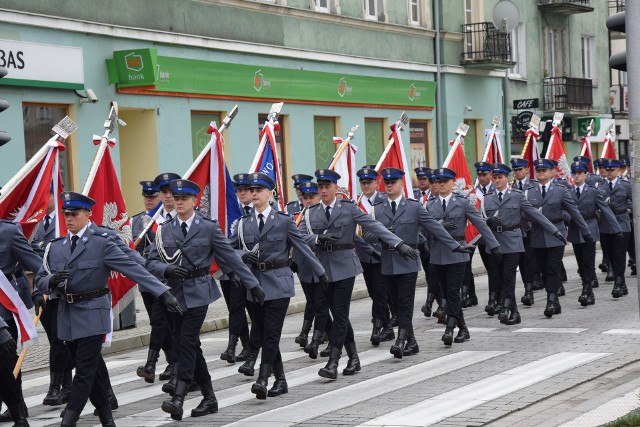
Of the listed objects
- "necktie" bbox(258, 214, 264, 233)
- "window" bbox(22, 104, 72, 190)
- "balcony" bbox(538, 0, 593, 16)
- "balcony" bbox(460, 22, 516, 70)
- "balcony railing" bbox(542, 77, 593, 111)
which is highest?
"balcony" bbox(538, 0, 593, 16)

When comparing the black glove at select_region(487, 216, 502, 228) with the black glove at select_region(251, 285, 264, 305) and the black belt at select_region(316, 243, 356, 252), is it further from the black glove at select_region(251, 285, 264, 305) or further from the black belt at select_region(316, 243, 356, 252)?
the black glove at select_region(251, 285, 264, 305)

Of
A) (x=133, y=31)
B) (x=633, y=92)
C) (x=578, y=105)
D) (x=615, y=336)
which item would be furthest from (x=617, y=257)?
(x=578, y=105)

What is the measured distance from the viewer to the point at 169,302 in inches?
396

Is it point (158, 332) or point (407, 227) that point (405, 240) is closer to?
point (407, 227)

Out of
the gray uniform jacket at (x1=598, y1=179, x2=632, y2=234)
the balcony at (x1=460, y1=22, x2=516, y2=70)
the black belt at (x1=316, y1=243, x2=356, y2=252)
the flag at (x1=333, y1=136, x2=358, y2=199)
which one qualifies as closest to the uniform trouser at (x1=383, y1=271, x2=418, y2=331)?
the black belt at (x1=316, y1=243, x2=356, y2=252)

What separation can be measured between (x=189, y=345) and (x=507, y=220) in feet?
24.5

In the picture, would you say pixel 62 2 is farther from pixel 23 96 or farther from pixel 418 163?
pixel 418 163

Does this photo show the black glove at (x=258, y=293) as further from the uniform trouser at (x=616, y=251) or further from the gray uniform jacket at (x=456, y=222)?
the uniform trouser at (x=616, y=251)

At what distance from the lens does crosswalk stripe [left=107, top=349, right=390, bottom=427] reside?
10672 mm

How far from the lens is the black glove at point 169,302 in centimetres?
1004

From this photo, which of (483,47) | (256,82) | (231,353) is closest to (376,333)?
(231,353)

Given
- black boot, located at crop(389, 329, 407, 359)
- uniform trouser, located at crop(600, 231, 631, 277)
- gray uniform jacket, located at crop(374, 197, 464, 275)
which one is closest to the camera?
black boot, located at crop(389, 329, 407, 359)

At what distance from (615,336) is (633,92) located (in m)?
5.82

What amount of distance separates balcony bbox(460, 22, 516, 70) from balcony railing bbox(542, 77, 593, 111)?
544cm
